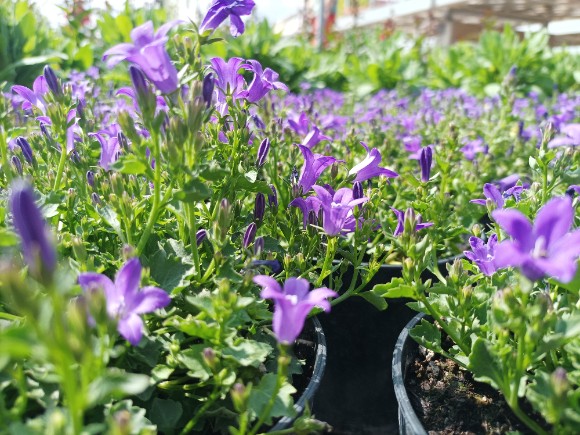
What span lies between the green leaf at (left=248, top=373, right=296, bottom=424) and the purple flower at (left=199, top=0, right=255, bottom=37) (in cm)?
86

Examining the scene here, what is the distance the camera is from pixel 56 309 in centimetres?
67

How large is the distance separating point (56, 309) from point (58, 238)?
2.28 ft

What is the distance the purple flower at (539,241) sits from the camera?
84cm

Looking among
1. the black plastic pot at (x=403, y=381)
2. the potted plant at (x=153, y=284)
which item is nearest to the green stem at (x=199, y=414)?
the potted plant at (x=153, y=284)

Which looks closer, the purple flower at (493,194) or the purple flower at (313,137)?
the purple flower at (493,194)

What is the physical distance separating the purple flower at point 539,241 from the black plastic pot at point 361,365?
3.99 feet

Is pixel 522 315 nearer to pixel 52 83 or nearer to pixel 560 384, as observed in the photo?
pixel 560 384

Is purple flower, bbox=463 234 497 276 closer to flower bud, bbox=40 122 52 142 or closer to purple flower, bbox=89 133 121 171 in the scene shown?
purple flower, bbox=89 133 121 171

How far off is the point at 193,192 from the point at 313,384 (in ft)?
1.83

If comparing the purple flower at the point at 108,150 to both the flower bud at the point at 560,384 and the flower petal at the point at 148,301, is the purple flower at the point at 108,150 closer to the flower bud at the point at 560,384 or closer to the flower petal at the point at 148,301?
the flower petal at the point at 148,301

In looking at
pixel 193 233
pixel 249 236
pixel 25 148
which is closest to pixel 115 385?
pixel 193 233

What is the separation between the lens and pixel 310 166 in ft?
5.18

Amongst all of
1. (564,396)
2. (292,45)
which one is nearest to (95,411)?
(564,396)

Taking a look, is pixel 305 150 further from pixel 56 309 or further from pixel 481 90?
pixel 481 90
